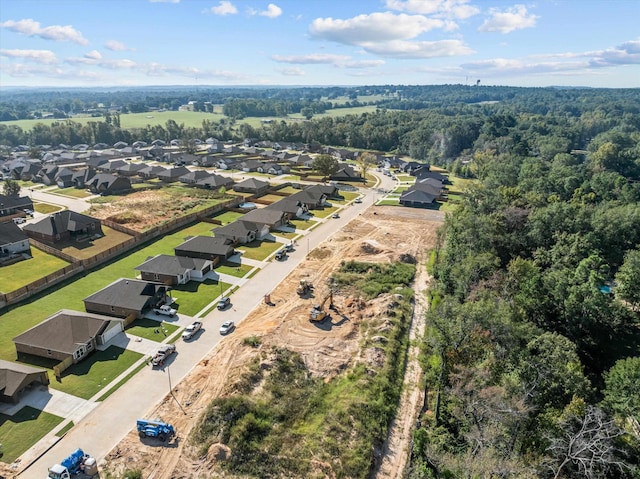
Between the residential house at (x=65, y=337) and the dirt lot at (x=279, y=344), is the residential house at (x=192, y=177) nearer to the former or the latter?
the dirt lot at (x=279, y=344)

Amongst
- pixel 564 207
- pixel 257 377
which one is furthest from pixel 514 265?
pixel 257 377

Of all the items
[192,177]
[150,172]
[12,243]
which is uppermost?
[150,172]

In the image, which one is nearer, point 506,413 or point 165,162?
point 506,413

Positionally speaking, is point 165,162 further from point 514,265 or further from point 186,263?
point 514,265

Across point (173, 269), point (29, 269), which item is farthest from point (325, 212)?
point (29, 269)

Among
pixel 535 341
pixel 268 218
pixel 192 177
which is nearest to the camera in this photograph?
pixel 535 341

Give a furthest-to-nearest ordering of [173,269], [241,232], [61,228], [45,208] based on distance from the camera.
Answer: [45,208], [241,232], [61,228], [173,269]

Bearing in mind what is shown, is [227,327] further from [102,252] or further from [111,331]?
[102,252]

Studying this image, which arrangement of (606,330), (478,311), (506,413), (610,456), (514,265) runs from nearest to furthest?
1. (610,456)
2. (506,413)
3. (478,311)
4. (606,330)
5. (514,265)

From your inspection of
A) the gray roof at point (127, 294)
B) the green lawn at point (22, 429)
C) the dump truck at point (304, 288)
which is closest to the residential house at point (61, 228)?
the gray roof at point (127, 294)
